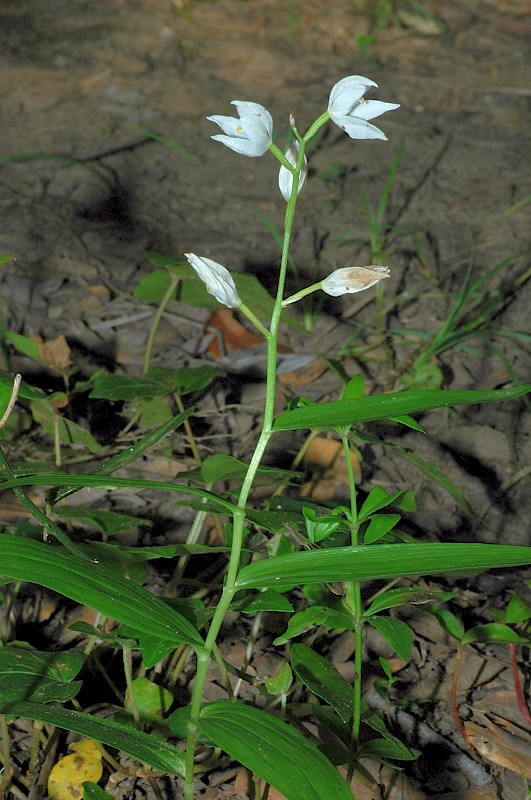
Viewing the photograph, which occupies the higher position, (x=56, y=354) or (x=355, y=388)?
(x=355, y=388)

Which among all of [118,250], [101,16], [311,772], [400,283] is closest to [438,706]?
[311,772]

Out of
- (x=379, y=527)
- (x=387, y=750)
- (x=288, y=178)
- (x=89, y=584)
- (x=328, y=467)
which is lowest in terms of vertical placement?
(x=328, y=467)

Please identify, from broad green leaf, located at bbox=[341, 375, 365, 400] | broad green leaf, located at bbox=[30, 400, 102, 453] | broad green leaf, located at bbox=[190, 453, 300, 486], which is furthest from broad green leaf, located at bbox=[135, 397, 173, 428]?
broad green leaf, located at bbox=[341, 375, 365, 400]

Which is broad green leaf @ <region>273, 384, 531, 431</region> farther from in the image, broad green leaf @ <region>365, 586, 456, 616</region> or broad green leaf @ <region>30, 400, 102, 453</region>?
broad green leaf @ <region>30, 400, 102, 453</region>

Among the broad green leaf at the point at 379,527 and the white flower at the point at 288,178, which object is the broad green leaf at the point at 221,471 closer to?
the broad green leaf at the point at 379,527

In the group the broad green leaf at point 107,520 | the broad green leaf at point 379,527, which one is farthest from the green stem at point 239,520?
the broad green leaf at point 107,520

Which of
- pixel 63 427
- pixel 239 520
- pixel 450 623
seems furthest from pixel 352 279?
pixel 63 427

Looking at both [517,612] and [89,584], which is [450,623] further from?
[89,584]
